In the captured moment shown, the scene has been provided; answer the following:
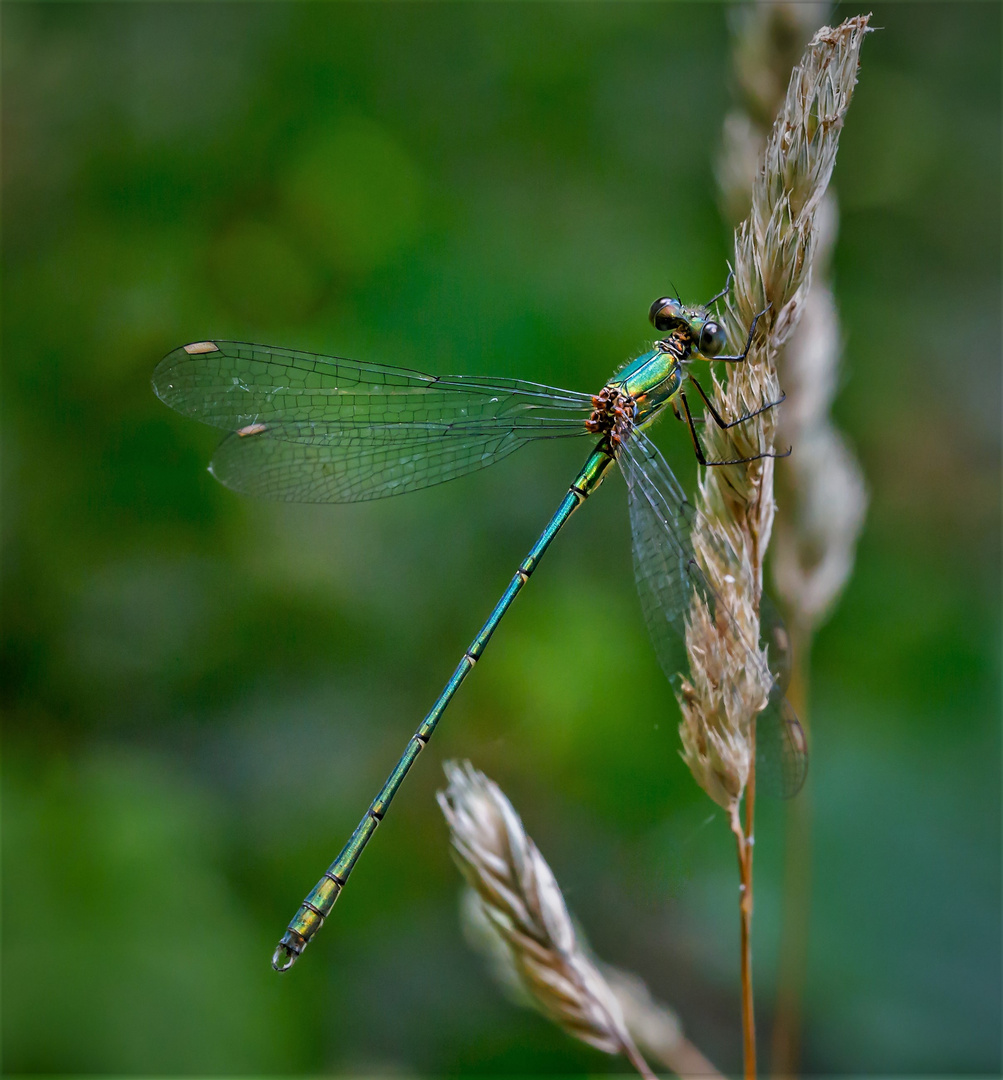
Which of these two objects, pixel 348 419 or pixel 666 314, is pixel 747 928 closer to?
pixel 666 314

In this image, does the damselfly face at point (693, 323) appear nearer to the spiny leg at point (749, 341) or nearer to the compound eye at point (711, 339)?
the compound eye at point (711, 339)

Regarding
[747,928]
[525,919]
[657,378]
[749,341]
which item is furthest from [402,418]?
[747,928]

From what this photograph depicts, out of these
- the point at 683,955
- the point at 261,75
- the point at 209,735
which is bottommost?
the point at 209,735

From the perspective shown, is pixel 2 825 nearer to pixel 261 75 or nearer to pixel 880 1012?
pixel 880 1012

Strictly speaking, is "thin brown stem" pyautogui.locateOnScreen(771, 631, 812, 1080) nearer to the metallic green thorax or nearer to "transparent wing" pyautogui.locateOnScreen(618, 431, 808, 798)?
"transparent wing" pyautogui.locateOnScreen(618, 431, 808, 798)

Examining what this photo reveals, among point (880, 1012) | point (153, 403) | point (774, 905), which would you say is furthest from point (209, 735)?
point (880, 1012)

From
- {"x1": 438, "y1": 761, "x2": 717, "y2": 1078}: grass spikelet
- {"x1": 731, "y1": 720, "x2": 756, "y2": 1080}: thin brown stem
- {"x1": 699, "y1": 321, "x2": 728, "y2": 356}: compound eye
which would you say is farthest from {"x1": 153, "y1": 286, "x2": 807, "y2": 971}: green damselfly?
{"x1": 731, "y1": 720, "x2": 756, "y2": 1080}: thin brown stem

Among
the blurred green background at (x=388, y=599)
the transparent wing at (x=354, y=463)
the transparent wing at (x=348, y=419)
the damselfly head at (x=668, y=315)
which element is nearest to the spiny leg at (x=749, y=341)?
the damselfly head at (x=668, y=315)
